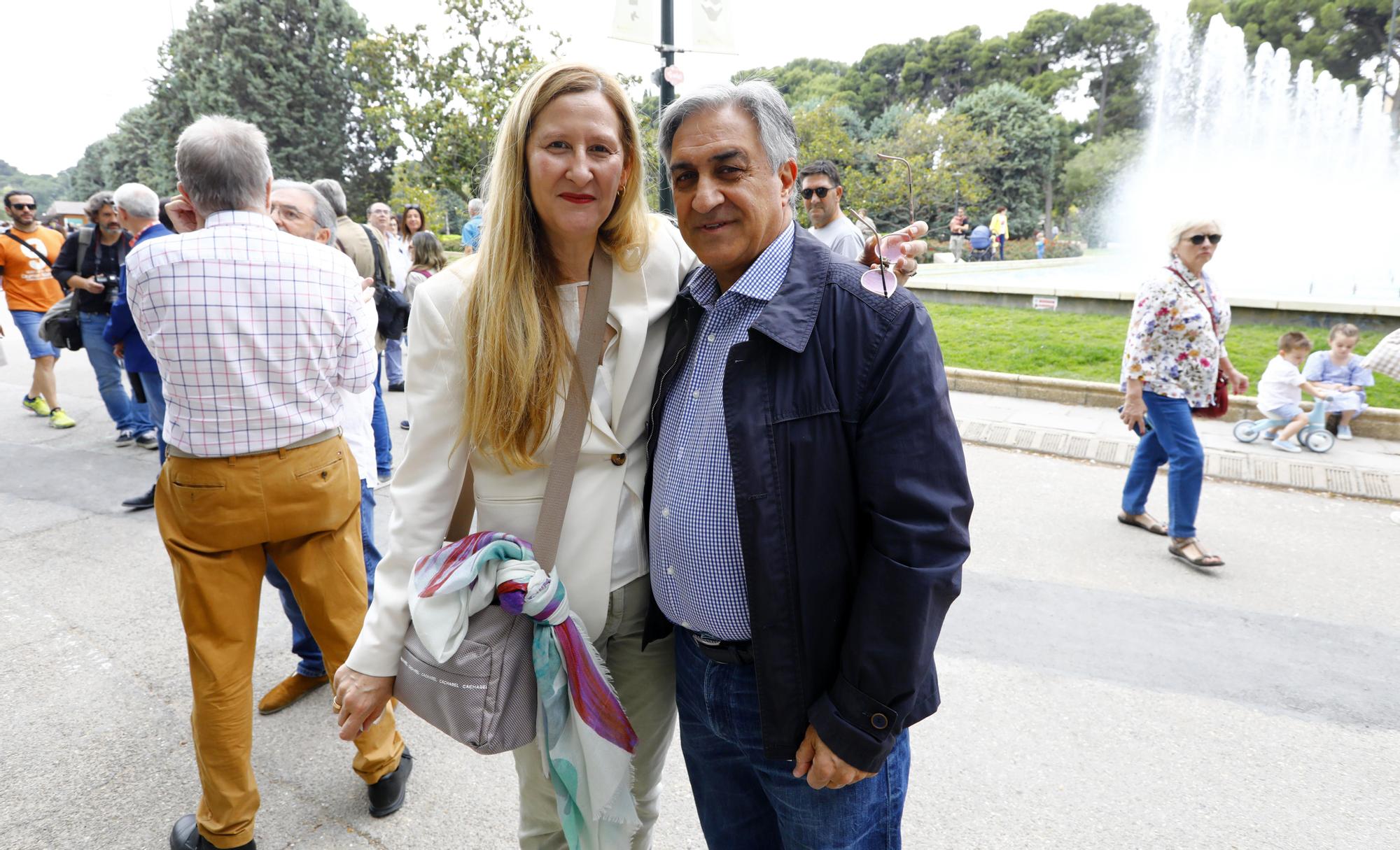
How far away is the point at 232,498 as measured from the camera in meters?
2.30

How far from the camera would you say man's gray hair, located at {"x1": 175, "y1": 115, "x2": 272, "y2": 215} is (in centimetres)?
232

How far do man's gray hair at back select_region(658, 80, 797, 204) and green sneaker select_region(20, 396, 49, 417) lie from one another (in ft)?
29.2

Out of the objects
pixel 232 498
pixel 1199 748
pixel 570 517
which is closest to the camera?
pixel 570 517

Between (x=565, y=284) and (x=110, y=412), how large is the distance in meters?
7.06

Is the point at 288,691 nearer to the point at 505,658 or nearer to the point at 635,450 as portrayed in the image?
the point at 505,658

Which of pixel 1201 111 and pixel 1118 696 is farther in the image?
pixel 1201 111

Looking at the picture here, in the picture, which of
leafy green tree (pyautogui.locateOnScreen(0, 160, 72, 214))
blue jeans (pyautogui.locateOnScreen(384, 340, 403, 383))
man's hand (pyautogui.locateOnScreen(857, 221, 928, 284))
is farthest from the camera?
leafy green tree (pyautogui.locateOnScreen(0, 160, 72, 214))

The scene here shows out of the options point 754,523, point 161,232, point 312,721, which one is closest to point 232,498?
point 312,721

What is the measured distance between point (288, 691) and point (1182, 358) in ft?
15.7

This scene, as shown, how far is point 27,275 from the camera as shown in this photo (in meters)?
7.75

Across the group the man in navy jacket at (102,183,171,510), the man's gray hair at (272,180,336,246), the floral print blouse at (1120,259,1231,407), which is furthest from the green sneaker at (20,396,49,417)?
the floral print blouse at (1120,259,1231,407)

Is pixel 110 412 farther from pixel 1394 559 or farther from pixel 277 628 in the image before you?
pixel 1394 559

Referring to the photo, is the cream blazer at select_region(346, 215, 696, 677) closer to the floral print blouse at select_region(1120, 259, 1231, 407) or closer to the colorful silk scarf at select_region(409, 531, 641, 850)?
the colorful silk scarf at select_region(409, 531, 641, 850)

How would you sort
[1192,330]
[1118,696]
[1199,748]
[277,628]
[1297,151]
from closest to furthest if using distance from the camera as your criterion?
[1199,748]
[1118,696]
[277,628]
[1192,330]
[1297,151]
